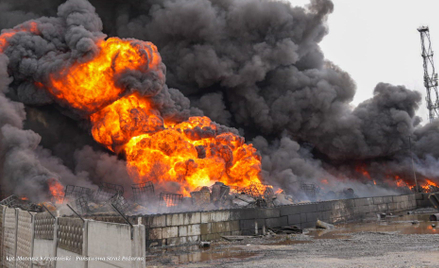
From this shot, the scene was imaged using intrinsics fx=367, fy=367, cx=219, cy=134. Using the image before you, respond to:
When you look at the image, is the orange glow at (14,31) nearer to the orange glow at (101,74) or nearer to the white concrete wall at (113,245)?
the orange glow at (101,74)

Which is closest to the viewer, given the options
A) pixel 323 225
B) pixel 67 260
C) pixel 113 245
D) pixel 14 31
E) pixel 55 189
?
pixel 113 245

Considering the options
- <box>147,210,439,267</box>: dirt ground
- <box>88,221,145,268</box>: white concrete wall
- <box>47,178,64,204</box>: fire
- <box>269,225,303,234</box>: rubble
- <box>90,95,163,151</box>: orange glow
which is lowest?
<box>147,210,439,267</box>: dirt ground

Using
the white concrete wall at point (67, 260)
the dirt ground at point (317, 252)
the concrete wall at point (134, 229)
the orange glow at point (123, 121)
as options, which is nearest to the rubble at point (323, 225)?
the concrete wall at point (134, 229)

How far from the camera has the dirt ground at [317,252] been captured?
33.9 feet

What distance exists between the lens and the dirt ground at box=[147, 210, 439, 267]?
10.3 metres

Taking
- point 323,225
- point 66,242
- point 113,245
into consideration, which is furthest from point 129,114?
point 113,245

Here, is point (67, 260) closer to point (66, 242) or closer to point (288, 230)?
point (66, 242)

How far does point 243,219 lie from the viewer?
18.9 meters

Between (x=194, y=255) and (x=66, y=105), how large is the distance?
2595 centimetres

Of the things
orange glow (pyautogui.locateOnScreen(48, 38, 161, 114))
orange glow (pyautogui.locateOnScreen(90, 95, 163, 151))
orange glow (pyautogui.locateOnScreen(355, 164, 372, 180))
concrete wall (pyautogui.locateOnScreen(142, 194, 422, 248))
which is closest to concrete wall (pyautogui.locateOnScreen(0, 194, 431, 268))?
concrete wall (pyautogui.locateOnScreen(142, 194, 422, 248))

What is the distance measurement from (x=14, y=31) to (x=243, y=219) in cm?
2815

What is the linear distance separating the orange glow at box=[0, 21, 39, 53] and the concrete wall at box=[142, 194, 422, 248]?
26227 millimetres

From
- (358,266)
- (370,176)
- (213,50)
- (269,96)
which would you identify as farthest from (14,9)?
(370,176)

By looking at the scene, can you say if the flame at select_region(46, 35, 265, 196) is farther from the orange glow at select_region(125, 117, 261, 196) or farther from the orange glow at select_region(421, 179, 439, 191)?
the orange glow at select_region(421, 179, 439, 191)
